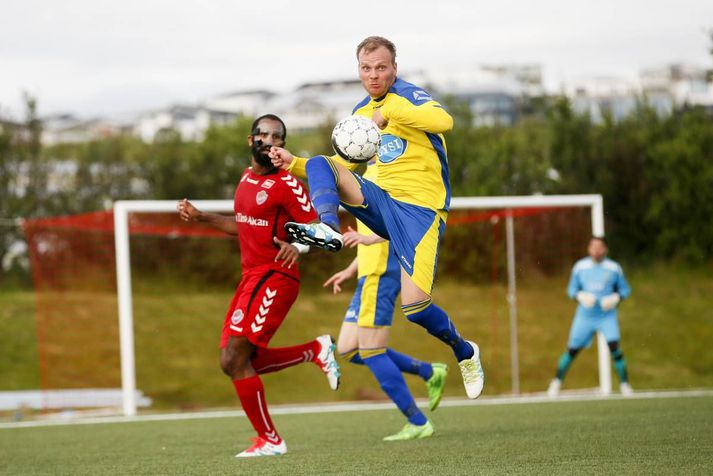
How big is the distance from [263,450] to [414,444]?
3.51 ft

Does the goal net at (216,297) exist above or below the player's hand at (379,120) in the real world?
below

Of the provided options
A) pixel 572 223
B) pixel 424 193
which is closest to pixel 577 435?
pixel 424 193

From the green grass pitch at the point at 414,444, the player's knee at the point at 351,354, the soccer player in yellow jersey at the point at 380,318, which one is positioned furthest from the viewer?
the player's knee at the point at 351,354

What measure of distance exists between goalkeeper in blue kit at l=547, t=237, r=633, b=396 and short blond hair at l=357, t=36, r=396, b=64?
22.8ft

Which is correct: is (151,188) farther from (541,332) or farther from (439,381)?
(439,381)

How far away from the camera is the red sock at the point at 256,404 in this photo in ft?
21.8

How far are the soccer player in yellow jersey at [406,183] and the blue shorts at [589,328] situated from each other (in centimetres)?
629

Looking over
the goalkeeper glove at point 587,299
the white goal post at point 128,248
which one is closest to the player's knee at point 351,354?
the white goal post at point 128,248

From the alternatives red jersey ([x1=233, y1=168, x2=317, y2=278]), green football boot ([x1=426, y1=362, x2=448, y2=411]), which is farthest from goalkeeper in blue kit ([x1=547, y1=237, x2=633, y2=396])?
red jersey ([x1=233, y1=168, x2=317, y2=278])

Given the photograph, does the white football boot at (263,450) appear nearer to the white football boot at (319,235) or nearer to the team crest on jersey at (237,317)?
the team crest on jersey at (237,317)

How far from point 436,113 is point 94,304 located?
1131 cm

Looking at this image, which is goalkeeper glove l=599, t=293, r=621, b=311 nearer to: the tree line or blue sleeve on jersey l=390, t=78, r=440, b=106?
blue sleeve on jersey l=390, t=78, r=440, b=106

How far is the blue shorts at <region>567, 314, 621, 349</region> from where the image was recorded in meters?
12.6

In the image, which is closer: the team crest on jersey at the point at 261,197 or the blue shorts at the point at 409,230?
the blue shorts at the point at 409,230
